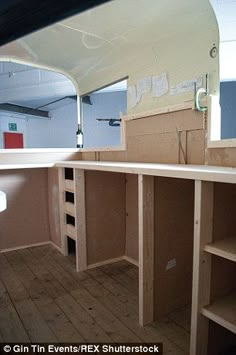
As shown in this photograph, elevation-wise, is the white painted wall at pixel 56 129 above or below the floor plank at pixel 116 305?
above

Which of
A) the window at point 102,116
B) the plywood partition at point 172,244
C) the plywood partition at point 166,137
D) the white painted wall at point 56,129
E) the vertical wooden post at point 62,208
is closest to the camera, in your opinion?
the plywood partition at point 172,244

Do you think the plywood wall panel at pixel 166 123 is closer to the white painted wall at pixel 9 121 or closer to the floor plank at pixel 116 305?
the floor plank at pixel 116 305

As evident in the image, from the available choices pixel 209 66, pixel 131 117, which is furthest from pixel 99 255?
pixel 209 66

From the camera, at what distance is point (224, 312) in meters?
0.99

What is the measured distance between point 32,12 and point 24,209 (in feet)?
7.54

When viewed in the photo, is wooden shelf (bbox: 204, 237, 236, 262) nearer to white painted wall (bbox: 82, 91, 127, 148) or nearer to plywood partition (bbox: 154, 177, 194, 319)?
plywood partition (bbox: 154, 177, 194, 319)

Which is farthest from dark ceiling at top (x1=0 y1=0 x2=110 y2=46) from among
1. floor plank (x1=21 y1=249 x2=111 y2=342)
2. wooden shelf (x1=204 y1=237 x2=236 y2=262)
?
floor plank (x1=21 y1=249 x2=111 y2=342)

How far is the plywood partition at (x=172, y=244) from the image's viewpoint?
4.53 feet

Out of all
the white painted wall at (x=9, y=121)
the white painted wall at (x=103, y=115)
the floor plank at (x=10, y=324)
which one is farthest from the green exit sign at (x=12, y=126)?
the floor plank at (x=10, y=324)

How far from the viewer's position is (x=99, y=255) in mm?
2049

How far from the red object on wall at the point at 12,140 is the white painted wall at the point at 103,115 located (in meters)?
1.95

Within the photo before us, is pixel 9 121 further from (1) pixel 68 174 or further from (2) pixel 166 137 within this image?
(2) pixel 166 137

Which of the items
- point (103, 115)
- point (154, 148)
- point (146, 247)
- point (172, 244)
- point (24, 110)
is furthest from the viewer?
point (24, 110)

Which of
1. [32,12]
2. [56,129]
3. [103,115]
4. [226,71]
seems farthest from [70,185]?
[56,129]
